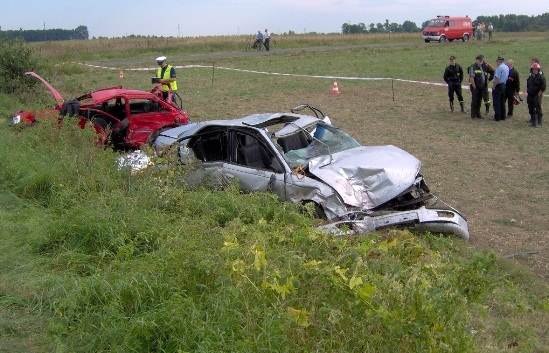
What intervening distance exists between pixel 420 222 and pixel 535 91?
339 inches

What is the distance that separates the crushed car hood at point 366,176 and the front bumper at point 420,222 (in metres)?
0.29

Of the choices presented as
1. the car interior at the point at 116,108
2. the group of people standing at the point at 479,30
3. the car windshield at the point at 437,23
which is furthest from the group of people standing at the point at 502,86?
the group of people standing at the point at 479,30

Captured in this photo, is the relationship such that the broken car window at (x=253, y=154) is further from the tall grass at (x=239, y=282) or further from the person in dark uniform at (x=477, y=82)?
the person in dark uniform at (x=477, y=82)

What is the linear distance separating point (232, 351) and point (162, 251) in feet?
6.38

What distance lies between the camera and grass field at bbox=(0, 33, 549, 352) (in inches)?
163

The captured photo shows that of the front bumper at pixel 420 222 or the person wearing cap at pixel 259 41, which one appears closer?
the front bumper at pixel 420 222

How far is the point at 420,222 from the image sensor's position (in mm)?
7168

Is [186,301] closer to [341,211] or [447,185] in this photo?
[341,211]

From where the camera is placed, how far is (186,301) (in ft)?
14.9

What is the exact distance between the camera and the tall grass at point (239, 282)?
13.3 feet

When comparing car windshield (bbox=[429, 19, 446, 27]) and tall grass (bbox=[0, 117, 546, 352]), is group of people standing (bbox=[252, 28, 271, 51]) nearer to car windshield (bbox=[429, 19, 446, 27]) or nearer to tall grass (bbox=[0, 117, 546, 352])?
car windshield (bbox=[429, 19, 446, 27])

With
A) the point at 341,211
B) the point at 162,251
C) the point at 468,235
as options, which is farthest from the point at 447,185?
the point at 162,251

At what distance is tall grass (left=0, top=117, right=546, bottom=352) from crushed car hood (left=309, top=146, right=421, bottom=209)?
1.88ft

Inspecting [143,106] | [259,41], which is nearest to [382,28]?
[259,41]
